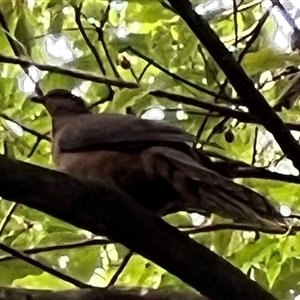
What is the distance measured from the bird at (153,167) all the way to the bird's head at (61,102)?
0.47 feet

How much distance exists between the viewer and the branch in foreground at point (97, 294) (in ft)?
4.27

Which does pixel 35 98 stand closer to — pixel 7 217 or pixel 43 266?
pixel 7 217

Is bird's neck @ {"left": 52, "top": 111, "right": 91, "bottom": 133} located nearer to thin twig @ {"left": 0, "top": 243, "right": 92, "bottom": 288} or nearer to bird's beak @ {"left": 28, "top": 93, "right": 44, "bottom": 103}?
bird's beak @ {"left": 28, "top": 93, "right": 44, "bottom": 103}

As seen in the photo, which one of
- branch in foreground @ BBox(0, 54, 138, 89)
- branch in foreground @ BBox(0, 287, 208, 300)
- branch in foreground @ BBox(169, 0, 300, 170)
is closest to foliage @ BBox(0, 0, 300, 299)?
branch in foreground @ BBox(0, 54, 138, 89)

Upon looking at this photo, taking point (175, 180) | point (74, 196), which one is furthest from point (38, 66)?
point (74, 196)

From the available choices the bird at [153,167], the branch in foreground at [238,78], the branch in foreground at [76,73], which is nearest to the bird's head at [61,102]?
the bird at [153,167]

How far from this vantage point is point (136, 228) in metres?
1.38

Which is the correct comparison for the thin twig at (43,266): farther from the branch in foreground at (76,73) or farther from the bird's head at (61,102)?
the bird's head at (61,102)

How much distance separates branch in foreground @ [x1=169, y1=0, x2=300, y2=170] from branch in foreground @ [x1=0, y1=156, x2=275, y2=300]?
334 mm

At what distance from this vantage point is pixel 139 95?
6.23 feet

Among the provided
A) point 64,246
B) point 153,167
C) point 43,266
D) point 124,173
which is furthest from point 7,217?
point 153,167

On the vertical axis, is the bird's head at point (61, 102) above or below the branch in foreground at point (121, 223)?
above

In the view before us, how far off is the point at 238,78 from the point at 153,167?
344mm

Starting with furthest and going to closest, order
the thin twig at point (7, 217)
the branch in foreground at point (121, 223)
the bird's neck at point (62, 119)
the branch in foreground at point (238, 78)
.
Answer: the bird's neck at point (62, 119), the thin twig at point (7, 217), the branch in foreground at point (238, 78), the branch in foreground at point (121, 223)
